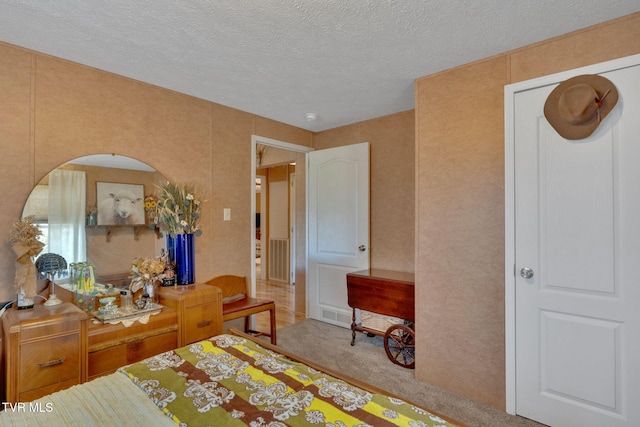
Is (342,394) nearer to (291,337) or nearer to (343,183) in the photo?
(291,337)

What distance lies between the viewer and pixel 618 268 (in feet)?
5.72

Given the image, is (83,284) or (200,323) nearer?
(83,284)

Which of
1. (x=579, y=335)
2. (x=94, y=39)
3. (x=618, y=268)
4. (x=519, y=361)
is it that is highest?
(x=94, y=39)

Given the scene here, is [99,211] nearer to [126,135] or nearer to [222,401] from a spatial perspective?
[126,135]

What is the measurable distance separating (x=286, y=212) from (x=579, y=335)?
15.8ft

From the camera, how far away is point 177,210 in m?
2.52

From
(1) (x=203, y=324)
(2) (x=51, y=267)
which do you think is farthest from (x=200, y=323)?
(2) (x=51, y=267)

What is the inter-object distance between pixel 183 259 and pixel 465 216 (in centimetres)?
214

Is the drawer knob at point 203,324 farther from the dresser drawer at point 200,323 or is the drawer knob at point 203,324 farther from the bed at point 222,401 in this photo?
the bed at point 222,401

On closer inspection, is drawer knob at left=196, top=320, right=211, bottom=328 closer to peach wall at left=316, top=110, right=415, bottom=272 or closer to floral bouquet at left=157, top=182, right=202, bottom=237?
floral bouquet at left=157, top=182, right=202, bottom=237

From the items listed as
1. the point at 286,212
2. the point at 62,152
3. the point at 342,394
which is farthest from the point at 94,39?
the point at 286,212

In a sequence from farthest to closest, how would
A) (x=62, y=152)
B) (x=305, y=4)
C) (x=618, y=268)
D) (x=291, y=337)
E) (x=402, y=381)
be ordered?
1. (x=291, y=337)
2. (x=402, y=381)
3. (x=62, y=152)
4. (x=618, y=268)
5. (x=305, y=4)

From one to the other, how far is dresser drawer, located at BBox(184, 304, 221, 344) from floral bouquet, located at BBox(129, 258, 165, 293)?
1.17 feet

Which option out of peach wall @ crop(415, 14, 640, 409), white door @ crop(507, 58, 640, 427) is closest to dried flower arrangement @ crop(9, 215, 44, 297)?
peach wall @ crop(415, 14, 640, 409)
